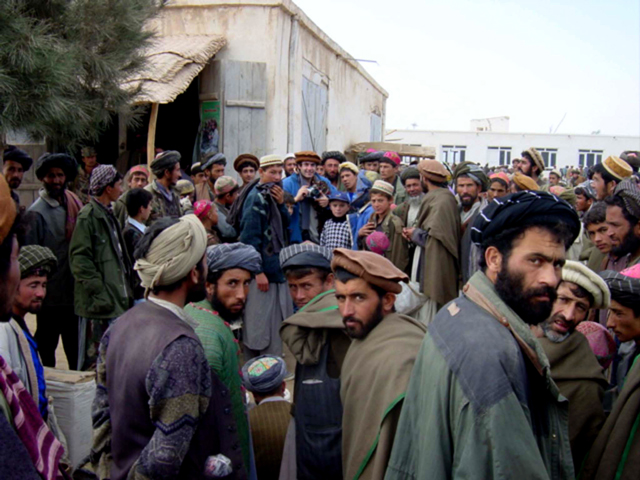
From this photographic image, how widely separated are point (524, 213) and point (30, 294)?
2.84m

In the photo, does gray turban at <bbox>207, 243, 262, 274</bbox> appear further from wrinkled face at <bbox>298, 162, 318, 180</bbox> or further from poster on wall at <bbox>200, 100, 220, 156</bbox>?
poster on wall at <bbox>200, 100, 220, 156</bbox>

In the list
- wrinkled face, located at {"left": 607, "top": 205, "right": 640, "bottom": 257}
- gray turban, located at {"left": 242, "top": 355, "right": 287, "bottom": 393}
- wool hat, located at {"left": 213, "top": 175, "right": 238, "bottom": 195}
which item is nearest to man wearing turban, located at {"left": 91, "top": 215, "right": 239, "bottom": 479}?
gray turban, located at {"left": 242, "top": 355, "right": 287, "bottom": 393}

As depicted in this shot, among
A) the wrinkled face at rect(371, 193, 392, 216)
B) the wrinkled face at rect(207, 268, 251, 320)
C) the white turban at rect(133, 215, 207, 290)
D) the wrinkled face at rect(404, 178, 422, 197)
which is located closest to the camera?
the white turban at rect(133, 215, 207, 290)

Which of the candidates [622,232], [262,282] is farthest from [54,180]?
[622,232]

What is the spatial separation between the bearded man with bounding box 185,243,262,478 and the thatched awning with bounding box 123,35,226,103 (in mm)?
5683

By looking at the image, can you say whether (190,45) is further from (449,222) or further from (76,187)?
(449,222)

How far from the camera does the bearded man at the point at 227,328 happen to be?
2.22m

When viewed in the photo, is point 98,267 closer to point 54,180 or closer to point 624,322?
point 54,180

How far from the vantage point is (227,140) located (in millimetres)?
10102

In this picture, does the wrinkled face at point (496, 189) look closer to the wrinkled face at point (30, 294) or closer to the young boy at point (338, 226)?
the young boy at point (338, 226)

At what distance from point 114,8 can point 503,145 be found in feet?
144

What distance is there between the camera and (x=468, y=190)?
19.3 ft

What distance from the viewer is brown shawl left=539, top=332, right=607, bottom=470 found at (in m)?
2.31

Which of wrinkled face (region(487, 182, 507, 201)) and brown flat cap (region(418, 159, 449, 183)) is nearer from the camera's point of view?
brown flat cap (region(418, 159, 449, 183))
